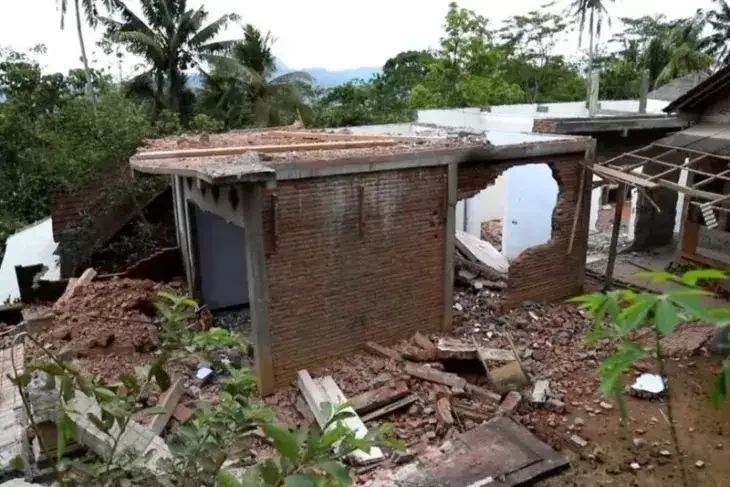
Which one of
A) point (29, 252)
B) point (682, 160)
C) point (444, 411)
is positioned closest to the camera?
point (444, 411)

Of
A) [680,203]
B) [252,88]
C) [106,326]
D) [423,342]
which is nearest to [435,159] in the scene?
[423,342]

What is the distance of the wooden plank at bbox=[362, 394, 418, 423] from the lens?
767 cm

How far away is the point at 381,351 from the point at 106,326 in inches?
192

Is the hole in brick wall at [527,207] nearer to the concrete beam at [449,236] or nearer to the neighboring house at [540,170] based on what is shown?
the neighboring house at [540,170]

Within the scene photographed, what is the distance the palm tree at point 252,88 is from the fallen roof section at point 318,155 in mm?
11969

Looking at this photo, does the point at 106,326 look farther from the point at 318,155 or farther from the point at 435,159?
the point at 435,159

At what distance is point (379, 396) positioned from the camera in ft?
25.9

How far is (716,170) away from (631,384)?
7.23 m

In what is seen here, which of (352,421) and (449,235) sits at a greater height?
(449,235)

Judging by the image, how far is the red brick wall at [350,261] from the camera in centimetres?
832

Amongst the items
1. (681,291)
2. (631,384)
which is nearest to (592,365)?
(631,384)

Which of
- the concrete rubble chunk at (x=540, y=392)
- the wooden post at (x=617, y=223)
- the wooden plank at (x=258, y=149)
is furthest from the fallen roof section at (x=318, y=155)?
the concrete rubble chunk at (x=540, y=392)

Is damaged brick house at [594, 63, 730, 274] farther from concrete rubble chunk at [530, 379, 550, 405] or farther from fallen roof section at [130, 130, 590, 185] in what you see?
concrete rubble chunk at [530, 379, 550, 405]


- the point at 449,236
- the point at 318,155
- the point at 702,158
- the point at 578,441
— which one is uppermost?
the point at 318,155
